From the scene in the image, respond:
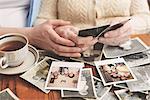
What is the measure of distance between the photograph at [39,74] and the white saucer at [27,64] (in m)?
0.02

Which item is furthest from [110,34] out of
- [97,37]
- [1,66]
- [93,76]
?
[1,66]

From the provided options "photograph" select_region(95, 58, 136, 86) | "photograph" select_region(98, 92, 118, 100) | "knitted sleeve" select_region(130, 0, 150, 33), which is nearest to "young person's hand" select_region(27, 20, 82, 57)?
"photograph" select_region(95, 58, 136, 86)

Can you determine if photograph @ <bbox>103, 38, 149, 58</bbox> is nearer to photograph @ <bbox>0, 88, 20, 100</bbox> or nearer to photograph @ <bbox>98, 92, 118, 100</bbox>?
photograph @ <bbox>98, 92, 118, 100</bbox>

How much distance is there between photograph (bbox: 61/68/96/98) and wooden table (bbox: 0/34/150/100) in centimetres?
4

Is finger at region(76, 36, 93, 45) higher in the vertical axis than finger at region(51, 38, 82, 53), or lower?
higher

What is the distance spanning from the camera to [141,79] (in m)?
0.93

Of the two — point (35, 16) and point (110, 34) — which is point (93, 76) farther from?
point (35, 16)

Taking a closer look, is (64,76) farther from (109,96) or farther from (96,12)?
(96,12)

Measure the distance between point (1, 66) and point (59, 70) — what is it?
20 cm

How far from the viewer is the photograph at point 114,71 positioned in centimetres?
92

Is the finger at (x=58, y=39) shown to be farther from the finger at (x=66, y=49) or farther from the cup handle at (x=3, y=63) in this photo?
the cup handle at (x=3, y=63)

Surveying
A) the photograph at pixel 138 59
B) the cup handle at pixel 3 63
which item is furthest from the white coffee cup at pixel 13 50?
the photograph at pixel 138 59

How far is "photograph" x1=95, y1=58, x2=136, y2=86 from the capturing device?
0.92m

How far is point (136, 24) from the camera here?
4.36ft
